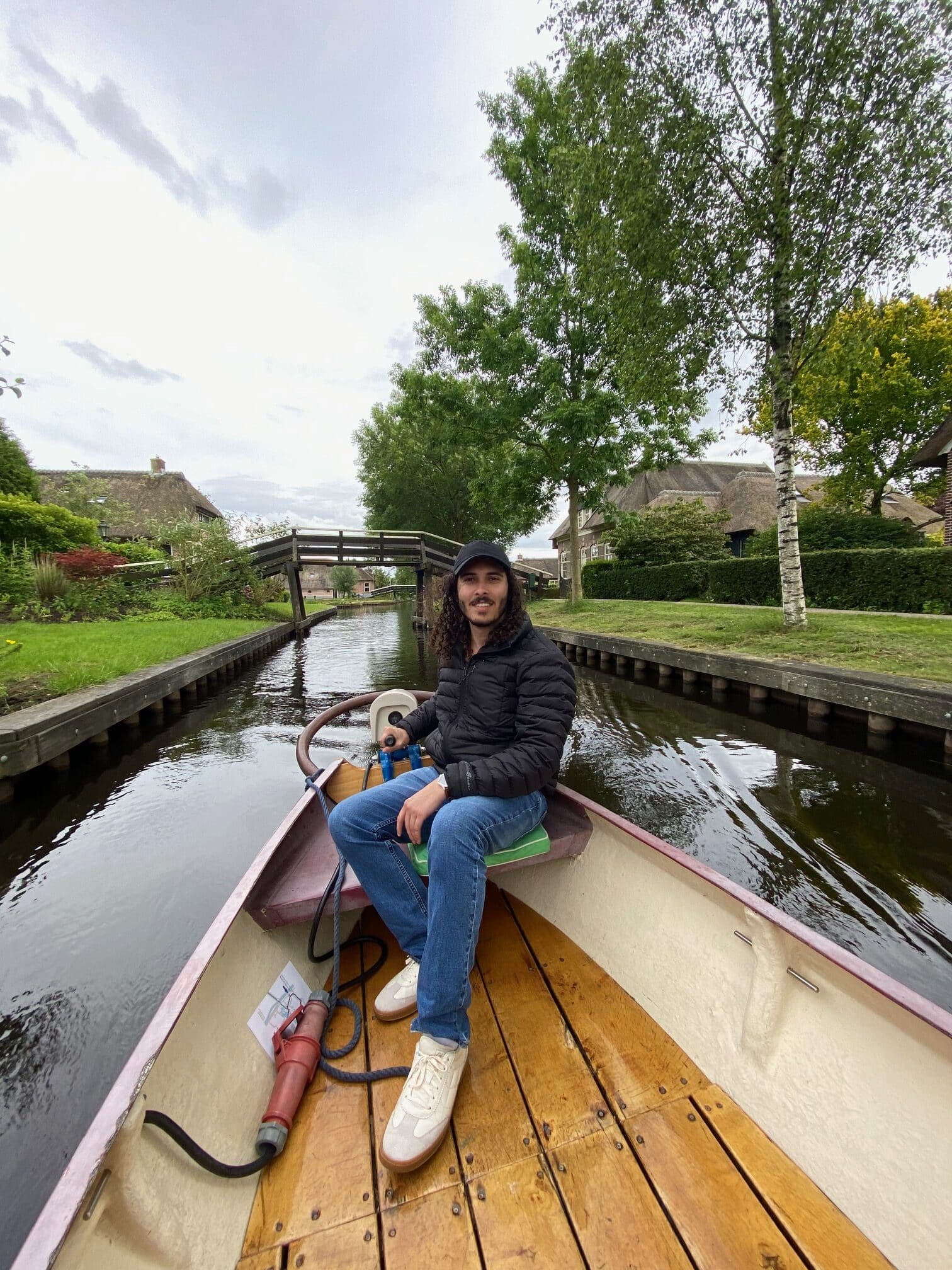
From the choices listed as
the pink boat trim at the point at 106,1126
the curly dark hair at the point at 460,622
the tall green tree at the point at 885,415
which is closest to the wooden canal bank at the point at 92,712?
the pink boat trim at the point at 106,1126

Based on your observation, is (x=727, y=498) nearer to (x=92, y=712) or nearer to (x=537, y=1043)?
(x=92, y=712)

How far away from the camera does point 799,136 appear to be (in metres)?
6.84

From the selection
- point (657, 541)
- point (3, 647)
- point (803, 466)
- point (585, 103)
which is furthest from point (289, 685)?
point (803, 466)

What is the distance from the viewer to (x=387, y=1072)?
1.61 metres

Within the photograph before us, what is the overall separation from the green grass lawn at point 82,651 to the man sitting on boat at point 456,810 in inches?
194

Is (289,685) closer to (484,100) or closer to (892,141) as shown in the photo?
(892,141)

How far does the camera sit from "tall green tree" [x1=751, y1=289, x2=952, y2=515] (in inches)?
732

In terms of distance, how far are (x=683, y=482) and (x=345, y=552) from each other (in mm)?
18819

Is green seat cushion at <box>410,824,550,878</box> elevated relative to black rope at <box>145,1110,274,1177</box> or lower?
elevated

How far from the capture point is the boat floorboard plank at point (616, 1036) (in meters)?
1.55

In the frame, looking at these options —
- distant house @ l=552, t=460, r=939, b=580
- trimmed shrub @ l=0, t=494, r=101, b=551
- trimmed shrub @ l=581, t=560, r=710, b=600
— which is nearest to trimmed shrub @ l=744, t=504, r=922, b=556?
trimmed shrub @ l=581, t=560, r=710, b=600

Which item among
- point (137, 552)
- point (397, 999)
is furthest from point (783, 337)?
point (137, 552)

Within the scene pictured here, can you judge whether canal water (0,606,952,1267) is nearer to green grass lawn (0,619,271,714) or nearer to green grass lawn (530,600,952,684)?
green grass lawn (0,619,271,714)

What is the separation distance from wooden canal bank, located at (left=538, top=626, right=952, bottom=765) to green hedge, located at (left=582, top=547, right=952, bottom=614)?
5.50 m
